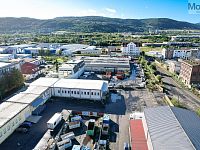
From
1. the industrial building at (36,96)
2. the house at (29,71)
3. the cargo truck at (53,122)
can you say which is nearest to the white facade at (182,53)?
the industrial building at (36,96)

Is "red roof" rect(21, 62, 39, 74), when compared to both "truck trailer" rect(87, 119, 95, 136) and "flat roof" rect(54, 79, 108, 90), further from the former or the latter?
"truck trailer" rect(87, 119, 95, 136)

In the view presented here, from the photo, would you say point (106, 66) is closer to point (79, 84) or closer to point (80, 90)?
point (79, 84)

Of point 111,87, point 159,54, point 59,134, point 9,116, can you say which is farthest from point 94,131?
point 159,54

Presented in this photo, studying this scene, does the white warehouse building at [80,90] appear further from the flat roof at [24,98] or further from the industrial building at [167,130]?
the industrial building at [167,130]

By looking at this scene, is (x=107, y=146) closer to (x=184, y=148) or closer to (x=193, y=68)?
(x=184, y=148)

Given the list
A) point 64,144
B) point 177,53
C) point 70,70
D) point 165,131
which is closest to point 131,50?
point 177,53

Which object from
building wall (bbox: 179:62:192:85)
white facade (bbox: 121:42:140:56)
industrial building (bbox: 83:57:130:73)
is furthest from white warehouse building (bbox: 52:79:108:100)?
white facade (bbox: 121:42:140:56)
